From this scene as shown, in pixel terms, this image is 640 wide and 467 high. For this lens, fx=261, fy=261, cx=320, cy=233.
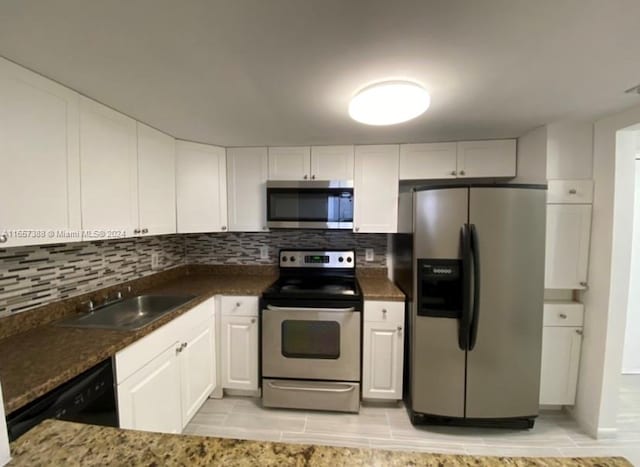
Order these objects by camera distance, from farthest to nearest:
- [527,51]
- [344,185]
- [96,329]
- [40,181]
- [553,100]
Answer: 1. [344,185]
2. [553,100]
3. [96,329]
4. [40,181]
5. [527,51]

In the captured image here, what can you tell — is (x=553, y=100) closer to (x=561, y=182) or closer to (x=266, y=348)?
(x=561, y=182)

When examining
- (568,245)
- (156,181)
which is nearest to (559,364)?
(568,245)

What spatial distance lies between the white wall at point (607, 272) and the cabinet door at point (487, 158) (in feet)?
1.63

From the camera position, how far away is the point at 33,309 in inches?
55.7

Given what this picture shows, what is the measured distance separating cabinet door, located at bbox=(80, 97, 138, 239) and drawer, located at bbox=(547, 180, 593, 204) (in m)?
2.94

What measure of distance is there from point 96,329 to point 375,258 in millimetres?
2176

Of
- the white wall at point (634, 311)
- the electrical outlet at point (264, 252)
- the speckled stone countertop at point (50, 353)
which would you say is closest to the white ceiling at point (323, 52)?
the speckled stone countertop at point (50, 353)

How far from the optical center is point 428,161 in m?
2.28

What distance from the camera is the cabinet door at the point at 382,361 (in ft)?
6.72

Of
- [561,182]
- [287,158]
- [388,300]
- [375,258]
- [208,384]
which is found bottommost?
[208,384]

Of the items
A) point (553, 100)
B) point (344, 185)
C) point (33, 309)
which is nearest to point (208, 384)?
point (33, 309)

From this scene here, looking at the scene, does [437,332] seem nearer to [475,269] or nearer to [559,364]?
[475,269]

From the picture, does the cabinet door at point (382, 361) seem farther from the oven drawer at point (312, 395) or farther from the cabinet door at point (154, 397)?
the cabinet door at point (154, 397)

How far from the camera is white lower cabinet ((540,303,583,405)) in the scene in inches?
76.5
